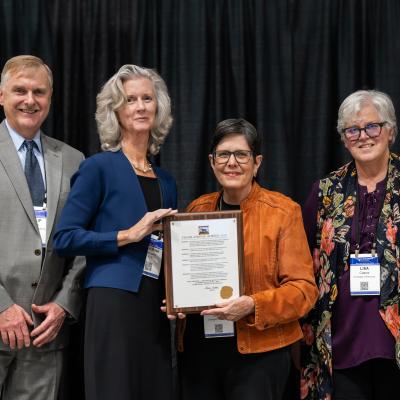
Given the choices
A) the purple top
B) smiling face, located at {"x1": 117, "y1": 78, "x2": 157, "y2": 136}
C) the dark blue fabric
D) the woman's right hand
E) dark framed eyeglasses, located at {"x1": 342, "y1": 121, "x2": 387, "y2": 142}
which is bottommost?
the purple top

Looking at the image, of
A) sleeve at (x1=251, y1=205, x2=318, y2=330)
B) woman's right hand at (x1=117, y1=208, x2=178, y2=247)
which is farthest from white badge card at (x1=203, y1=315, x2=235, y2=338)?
woman's right hand at (x1=117, y1=208, x2=178, y2=247)

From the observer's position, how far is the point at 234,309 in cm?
213

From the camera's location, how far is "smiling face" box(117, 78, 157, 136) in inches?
92.7

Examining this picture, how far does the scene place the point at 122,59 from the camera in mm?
3191

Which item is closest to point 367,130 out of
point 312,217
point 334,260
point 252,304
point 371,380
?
point 312,217

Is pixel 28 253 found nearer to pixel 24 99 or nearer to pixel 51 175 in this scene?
pixel 51 175

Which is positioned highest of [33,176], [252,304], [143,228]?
[33,176]

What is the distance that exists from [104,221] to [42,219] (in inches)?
13.5

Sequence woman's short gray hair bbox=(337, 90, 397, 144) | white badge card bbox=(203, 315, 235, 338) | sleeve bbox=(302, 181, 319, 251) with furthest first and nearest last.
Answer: sleeve bbox=(302, 181, 319, 251) → woman's short gray hair bbox=(337, 90, 397, 144) → white badge card bbox=(203, 315, 235, 338)

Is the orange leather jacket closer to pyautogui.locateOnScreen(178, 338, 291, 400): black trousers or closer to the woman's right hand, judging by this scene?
pyautogui.locateOnScreen(178, 338, 291, 400): black trousers

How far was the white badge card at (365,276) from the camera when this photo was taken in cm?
236

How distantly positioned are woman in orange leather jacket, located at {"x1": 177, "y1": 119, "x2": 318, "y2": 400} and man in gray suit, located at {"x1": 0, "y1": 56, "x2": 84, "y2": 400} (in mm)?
510

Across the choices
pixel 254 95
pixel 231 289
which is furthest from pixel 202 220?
pixel 254 95

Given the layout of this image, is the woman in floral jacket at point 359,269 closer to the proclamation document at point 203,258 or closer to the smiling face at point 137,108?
the proclamation document at point 203,258
